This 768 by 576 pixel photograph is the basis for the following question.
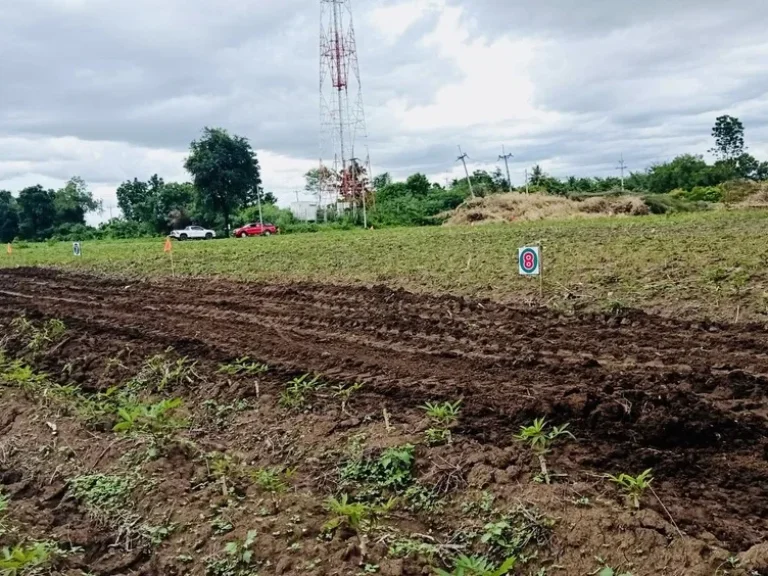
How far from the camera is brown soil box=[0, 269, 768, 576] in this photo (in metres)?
3.60

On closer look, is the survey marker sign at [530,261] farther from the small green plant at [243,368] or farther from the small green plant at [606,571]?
the small green plant at [606,571]

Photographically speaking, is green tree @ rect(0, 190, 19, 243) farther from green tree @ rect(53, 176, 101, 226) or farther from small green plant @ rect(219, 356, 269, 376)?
small green plant @ rect(219, 356, 269, 376)

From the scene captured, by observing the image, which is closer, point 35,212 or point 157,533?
point 157,533

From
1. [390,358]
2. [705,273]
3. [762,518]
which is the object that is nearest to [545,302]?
[705,273]

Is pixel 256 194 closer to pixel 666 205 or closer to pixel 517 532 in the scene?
pixel 666 205

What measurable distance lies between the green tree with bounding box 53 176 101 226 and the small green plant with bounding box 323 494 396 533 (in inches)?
2514

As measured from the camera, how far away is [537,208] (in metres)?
29.5

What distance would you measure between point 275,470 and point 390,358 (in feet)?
7.36

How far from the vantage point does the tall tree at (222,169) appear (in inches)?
1665

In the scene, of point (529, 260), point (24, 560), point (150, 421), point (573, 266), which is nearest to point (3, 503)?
point (24, 560)

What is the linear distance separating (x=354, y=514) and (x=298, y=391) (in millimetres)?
2114

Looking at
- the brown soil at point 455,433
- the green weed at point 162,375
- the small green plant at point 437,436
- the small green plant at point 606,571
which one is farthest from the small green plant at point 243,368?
the small green plant at point 606,571

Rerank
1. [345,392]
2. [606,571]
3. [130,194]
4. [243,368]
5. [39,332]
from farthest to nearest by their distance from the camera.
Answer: [130,194] < [39,332] < [243,368] < [345,392] < [606,571]

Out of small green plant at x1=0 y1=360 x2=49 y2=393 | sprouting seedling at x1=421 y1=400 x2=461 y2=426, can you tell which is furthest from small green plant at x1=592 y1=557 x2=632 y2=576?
small green plant at x1=0 y1=360 x2=49 y2=393
